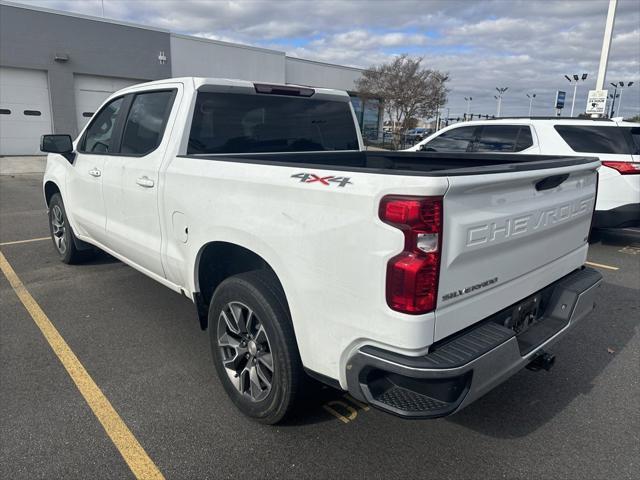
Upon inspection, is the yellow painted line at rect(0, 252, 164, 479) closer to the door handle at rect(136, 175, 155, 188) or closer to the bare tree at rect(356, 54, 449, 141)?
the door handle at rect(136, 175, 155, 188)

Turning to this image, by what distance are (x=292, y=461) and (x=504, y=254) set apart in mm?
1503

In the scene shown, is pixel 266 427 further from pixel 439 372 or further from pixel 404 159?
pixel 404 159

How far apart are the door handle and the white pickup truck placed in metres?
0.02

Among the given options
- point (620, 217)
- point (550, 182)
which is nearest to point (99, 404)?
point (550, 182)

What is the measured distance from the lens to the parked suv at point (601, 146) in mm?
6609

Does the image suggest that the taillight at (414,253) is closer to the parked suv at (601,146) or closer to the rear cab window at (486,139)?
the rear cab window at (486,139)

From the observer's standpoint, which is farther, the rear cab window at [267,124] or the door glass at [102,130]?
the door glass at [102,130]

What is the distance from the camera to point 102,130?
4.45 meters

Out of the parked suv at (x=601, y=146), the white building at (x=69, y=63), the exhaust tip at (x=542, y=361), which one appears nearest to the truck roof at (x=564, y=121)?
the parked suv at (x=601, y=146)

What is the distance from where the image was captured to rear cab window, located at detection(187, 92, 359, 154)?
3391mm

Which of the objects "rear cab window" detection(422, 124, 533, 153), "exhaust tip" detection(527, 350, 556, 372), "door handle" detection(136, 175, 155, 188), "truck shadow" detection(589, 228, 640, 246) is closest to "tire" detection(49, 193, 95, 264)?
"door handle" detection(136, 175, 155, 188)

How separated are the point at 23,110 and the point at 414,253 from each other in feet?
73.4

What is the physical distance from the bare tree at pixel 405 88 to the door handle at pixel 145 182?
28306mm

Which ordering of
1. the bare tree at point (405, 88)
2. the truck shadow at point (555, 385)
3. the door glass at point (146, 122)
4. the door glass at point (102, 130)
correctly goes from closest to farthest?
the truck shadow at point (555, 385)
the door glass at point (146, 122)
the door glass at point (102, 130)
the bare tree at point (405, 88)
